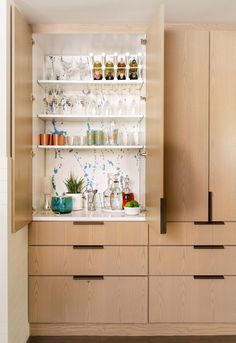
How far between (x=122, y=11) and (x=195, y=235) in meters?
1.66

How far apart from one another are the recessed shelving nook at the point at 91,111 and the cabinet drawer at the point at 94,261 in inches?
19.1

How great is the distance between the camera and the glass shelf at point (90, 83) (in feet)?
9.40

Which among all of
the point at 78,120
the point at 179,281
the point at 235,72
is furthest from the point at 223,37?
the point at 179,281

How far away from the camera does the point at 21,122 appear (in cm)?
239

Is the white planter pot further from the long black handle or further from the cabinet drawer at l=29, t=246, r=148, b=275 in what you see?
the long black handle

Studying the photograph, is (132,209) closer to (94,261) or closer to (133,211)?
(133,211)

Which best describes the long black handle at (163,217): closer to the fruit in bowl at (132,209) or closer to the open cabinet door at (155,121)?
the open cabinet door at (155,121)

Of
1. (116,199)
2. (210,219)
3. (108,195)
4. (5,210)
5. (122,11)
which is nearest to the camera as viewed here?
(5,210)

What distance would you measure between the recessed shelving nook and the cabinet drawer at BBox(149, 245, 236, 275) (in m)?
0.61

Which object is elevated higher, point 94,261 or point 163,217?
point 163,217

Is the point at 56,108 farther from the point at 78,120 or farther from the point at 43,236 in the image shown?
the point at 43,236

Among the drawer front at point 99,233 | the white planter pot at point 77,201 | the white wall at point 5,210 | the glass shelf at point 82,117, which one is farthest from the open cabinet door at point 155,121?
the white wall at point 5,210

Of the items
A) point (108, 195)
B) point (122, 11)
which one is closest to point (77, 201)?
point (108, 195)

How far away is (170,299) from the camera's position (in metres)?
2.68
